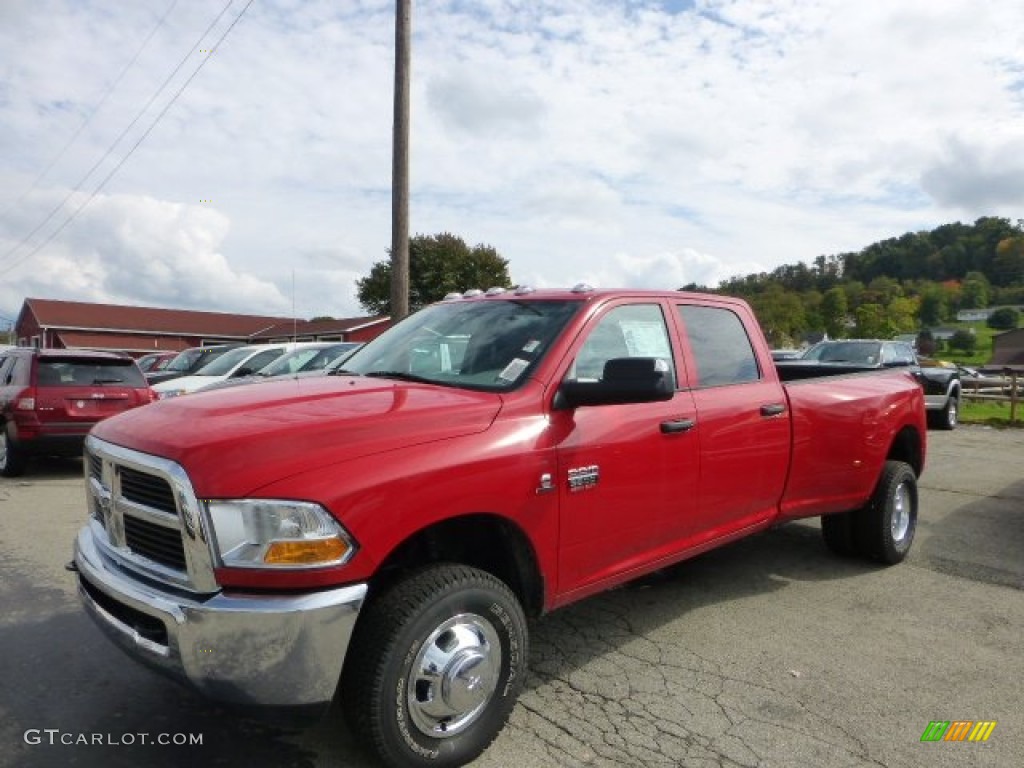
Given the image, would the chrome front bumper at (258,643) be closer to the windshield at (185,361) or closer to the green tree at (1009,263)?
the windshield at (185,361)

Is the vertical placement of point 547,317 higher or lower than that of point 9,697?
higher

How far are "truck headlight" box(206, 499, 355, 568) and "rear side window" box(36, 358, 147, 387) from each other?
816cm

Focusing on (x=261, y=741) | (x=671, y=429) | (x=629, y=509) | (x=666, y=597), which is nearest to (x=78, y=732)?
(x=261, y=741)

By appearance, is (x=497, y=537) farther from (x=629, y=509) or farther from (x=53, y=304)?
(x=53, y=304)

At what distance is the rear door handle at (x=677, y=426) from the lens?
11.9 feet

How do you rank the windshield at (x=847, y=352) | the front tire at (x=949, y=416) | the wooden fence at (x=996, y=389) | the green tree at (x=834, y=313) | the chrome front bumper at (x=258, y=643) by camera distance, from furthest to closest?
the green tree at (x=834, y=313)
the wooden fence at (x=996, y=389)
the windshield at (x=847, y=352)
the front tire at (x=949, y=416)
the chrome front bumper at (x=258, y=643)

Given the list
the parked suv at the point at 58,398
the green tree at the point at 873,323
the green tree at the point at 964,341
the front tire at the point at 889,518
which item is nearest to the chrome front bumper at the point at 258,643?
the front tire at the point at 889,518

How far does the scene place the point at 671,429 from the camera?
367cm

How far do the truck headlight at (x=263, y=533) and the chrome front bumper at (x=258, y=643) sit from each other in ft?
0.37

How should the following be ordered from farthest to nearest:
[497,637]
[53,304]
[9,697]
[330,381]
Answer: [53,304] < [330,381] < [9,697] < [497,637]

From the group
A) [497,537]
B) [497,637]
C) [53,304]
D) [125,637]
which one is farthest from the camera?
[53,304]

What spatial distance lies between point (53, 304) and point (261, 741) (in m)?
57.1

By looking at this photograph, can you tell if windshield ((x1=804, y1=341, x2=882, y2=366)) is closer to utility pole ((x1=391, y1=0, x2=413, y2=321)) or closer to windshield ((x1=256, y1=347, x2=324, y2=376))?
utility pole ((x1=391, y1=0, x2=413, y2=321))

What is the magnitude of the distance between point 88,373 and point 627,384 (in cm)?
862
